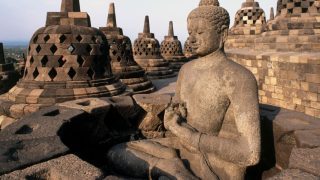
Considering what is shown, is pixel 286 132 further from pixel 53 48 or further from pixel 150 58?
pixel 150 58

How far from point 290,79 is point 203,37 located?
4.84 m

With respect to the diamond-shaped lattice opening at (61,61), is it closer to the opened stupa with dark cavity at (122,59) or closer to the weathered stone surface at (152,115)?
the weathered stone surface at (152,115)

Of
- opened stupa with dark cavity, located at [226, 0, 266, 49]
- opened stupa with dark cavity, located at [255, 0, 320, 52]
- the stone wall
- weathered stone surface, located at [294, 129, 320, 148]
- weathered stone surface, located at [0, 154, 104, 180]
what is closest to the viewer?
weathered stone surface, located at [0, 154, 104, 180]

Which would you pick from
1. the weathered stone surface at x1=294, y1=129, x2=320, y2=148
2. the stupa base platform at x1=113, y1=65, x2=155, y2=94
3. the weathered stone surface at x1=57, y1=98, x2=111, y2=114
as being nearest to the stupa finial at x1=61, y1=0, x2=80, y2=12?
the stupa base platform at x1=113, y1=65, x2=155, y2=94

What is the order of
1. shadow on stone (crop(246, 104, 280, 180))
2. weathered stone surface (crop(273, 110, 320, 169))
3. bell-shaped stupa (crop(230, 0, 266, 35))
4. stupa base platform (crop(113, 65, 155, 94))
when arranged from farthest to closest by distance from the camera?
1. bell-shaped stupa (crop(230, 0, 266, 35))
2. stupa base platform (crop(113, 65, 155, 94))
3. shadow on stone (crop(246, 104, 280, 180))
4. weathered stone surface (crop(273, 110, 320, 169))

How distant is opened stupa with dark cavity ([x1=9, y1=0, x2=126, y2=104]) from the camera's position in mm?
5883

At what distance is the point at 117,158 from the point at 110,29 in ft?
30.5

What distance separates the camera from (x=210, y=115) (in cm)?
221

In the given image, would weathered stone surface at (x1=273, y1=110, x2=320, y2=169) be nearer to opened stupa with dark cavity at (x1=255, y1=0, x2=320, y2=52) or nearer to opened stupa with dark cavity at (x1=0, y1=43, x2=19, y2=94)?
opened stupa with dark cavity at (x1=255, y1=0, x2=320, y2=52)

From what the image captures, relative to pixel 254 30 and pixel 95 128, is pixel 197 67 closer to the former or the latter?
pixel 95 128

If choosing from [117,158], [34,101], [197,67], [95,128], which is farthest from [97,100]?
[34,101]

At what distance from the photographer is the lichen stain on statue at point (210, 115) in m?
2.04

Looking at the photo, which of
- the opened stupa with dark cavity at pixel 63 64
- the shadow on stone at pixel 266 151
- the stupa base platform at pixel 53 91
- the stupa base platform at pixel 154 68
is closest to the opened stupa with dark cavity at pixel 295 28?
the opened stupa with dark cavity at pixel 63 64

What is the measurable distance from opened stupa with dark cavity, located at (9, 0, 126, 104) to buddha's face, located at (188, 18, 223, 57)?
4.05 m
